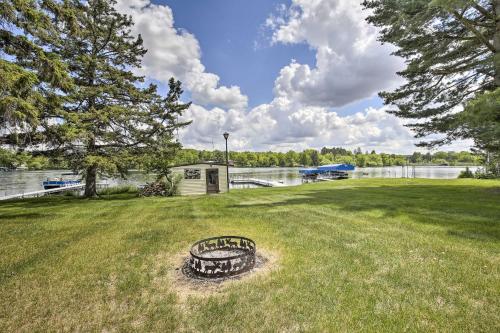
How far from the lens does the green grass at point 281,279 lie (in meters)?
3.28

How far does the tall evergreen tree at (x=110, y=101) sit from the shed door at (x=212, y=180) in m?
4.64

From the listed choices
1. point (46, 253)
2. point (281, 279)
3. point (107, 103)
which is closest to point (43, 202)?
point (107, 103)

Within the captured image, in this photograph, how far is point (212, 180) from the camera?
22594 millimetres

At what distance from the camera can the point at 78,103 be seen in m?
16.3

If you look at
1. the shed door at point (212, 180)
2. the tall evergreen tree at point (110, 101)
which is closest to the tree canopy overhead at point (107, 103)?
the tall evergreen tree at point (110, 101)

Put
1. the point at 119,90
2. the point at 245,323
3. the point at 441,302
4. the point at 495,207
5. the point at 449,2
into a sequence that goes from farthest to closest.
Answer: the point at 119,90 → the point at 495,207 → the point at 449,2 → the point at 441,302 → the point at 245,323

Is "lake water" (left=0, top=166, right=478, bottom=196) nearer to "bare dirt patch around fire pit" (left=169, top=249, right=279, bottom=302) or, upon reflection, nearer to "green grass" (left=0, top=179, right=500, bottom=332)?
"green grass" (left=0, top=179, right=500, bottom=332)

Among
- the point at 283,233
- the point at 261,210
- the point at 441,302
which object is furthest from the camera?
the point at 261,210

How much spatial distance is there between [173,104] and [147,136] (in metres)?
2.97

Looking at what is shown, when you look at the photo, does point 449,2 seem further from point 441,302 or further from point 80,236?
point 80,236

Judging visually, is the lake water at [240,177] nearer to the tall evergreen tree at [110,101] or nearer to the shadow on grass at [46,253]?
the tall evergreen tree at [110,101]

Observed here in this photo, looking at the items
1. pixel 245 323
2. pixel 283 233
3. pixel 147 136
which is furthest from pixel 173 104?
pixel 245 323

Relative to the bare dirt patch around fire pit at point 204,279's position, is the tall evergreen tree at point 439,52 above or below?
above

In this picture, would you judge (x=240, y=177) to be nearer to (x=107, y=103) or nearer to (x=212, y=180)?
(x=212, y=180)
